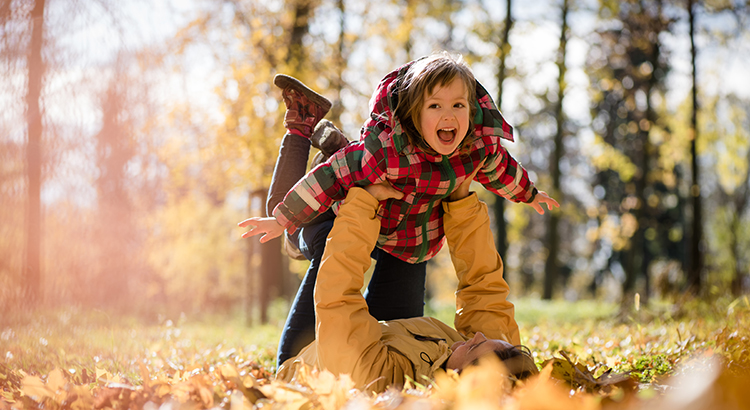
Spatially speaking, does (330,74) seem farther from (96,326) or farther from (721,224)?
(721,224)

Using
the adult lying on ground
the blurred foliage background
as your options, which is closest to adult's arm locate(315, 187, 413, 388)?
the adult lying on ground

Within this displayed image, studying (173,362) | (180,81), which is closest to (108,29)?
(180,81)

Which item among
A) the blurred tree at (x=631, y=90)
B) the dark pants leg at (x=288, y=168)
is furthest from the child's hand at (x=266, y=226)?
the blurred tree at (x=631, y=90)

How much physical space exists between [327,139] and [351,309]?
111 centimetres

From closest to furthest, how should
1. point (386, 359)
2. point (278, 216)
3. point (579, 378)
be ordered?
point (579, 378)
point (386, 359)
point (278, 216)

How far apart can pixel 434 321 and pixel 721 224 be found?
9.17 metres

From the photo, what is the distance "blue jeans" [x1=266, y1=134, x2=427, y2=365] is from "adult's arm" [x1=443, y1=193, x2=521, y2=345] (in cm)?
41

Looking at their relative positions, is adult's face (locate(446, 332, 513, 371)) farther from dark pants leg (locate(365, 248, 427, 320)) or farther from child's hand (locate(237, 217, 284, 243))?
child's hand (locate(237, 217, 284, 243))

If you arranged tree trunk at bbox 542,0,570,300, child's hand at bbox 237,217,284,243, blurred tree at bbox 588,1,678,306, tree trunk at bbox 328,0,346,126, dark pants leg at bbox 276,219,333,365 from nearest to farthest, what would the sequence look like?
1. child's hand at bbox 237,217,284,243
2. dark pants leg at bbox 276,219,333,365
3. tree trunk at bbox 328,0,346,126
4. tree trunk at bbox 542,0,570,300
5. blurred tree at bbox 588,1,678,306

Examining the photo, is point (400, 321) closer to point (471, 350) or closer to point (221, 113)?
point (471, 350)

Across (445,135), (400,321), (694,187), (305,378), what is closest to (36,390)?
(305,378)

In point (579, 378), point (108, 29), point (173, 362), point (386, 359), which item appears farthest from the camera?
point (108, 29)

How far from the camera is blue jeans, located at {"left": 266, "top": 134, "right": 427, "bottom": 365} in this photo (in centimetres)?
288

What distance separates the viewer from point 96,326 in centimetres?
380
